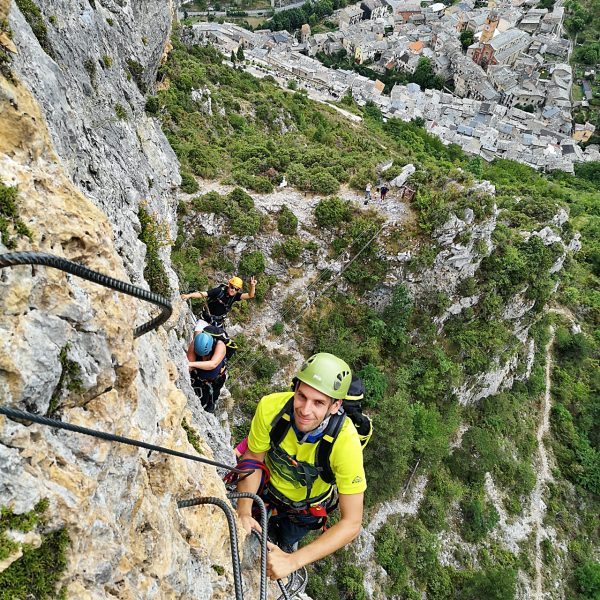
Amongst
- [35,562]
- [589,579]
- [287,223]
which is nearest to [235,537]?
[35,562]

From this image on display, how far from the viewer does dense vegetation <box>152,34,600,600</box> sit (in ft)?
68.2

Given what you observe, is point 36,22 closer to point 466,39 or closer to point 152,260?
point 152,260

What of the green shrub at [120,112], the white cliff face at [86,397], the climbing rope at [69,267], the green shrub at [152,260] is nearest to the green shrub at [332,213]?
the green shrub at [120,112]

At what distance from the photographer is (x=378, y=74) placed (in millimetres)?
81500

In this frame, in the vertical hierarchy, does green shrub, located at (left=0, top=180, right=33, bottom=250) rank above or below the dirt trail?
above

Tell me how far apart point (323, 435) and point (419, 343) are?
19.7 m

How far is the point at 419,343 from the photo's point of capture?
2366 cm

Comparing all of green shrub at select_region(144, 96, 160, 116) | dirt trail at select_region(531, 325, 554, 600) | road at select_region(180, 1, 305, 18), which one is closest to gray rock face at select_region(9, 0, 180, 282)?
green shrub at select_region(144, 96, 160, 116)

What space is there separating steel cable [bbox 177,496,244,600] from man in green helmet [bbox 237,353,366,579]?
2.22 feet

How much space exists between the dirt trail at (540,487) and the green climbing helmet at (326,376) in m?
28.7

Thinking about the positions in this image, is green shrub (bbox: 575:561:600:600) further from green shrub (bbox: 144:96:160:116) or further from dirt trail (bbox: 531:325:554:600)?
green shrub (bbox: 144:96:160:116)

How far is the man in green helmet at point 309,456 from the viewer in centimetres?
475

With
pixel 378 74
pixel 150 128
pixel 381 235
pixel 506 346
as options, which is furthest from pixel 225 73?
A: pixel 378 74

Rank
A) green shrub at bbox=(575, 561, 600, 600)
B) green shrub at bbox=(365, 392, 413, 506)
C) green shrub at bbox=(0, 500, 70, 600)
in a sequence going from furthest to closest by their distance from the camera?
green shrub at bbox=(575, 561, 600, 600), green shrub at bbox=(365, 392, 413, 506), green shrub at bbox=(0, 500, 70, 600)
